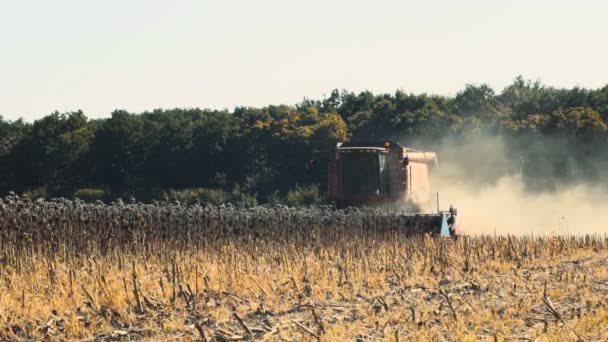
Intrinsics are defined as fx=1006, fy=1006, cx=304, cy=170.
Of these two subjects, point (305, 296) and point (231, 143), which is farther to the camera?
point (231, 143)

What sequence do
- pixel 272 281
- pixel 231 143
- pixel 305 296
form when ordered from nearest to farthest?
pixel 305 296, pixel 272 281, pixel 231 143

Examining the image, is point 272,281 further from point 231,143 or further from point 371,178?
point 231,143

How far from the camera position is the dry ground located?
38.3 ft

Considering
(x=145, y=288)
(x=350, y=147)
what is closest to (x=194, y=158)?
(x=350, y=147)

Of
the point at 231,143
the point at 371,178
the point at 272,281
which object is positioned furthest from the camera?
the point at 231,143

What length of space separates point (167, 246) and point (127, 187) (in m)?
47.1

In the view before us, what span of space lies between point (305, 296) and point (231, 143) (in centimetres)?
5606

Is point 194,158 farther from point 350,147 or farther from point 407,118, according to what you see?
point 350,147

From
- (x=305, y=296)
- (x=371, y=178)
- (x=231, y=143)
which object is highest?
(x=231, y=143)

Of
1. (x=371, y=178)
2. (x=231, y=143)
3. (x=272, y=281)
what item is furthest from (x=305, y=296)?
(x=231, y=143)

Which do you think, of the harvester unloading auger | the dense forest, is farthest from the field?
the dense forest

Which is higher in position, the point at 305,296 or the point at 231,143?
the point at 231,143

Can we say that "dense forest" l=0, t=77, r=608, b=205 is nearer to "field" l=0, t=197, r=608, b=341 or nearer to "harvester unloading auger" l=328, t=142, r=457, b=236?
"harvester unloading auger" l=328, t=142, r=457, b=236

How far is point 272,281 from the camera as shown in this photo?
630 inches
